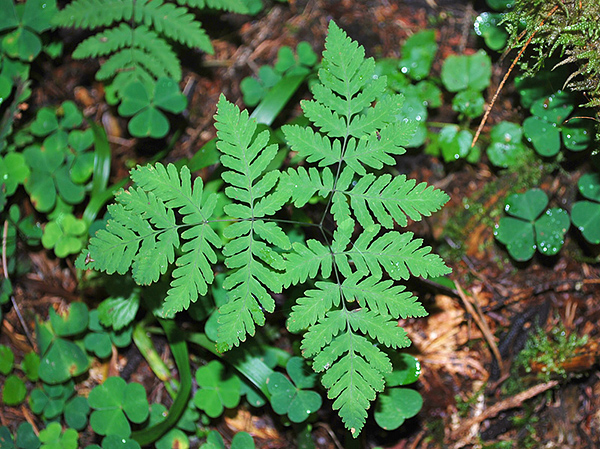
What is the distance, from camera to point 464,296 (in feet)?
9.03

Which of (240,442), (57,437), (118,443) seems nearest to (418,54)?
(240,442)

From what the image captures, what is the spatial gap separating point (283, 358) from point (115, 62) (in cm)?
202

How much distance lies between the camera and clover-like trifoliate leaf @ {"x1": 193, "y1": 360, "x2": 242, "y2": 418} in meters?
2.66

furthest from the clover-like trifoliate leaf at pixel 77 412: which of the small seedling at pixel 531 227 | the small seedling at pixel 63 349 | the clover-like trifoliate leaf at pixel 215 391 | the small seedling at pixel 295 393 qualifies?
the small seedling at pixel 531 227

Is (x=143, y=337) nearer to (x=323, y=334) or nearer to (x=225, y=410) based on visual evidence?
(x=225, y=410)

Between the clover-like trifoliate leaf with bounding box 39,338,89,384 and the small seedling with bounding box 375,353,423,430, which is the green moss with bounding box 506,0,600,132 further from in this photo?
the clover-like trifoliate leaf with bounding box 39,338,89,384

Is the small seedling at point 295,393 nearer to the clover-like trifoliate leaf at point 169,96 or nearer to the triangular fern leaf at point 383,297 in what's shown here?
the triangular fern leaf at point 383,297

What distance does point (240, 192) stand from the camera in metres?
2.07

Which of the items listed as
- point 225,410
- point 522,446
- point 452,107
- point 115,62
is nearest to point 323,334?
point 225,410

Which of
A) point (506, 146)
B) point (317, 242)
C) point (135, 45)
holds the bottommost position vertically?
point (506, 146)

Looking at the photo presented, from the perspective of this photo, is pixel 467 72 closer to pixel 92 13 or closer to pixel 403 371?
pixel 403 371

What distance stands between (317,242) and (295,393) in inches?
37.8

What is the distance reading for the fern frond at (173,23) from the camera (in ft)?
8.98

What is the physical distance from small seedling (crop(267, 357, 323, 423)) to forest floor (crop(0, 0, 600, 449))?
29cm
